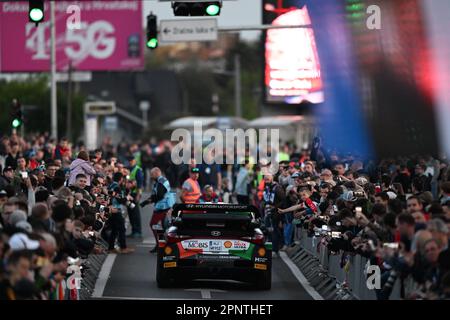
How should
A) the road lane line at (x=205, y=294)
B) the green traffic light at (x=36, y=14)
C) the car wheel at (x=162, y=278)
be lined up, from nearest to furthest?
the road lane line at (x=205, y=294), the car wheel at (x=162, y=278), the green traffic light at (x=36, y=14)

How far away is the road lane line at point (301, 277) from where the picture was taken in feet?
68.7

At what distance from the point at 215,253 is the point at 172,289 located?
1.01 meters

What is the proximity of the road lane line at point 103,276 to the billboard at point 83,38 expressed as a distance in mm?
46083

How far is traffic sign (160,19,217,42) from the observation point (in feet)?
97.4

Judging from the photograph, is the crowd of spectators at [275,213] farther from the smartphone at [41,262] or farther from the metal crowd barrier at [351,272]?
the metal crowd barrier at [351,272]

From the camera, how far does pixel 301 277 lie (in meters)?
23.7

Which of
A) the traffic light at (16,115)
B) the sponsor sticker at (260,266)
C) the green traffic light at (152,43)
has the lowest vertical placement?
the sponsor sticker at (260,266)

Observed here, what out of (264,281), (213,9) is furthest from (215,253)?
(213,9)

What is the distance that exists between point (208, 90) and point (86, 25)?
62.4 metres

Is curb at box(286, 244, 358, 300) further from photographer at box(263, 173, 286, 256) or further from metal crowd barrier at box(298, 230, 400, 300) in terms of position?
photographer at box(263, 173, 286, 256)

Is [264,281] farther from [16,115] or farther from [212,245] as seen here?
[16,115]

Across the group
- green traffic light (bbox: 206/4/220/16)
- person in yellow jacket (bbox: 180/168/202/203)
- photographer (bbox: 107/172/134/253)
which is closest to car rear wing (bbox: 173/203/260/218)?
green traffic light (bbox: 206/4/220/16)

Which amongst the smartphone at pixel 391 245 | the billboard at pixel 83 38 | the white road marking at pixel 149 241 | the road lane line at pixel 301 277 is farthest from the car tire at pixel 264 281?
the billboard at pixel 83 38

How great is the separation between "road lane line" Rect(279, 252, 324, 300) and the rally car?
2.24ft
